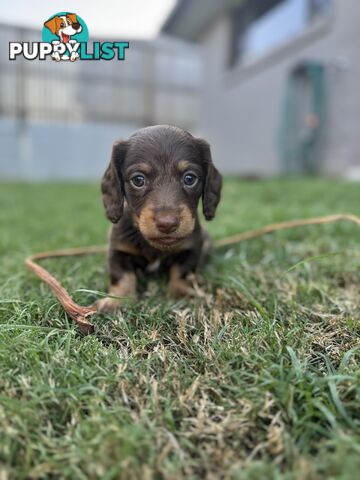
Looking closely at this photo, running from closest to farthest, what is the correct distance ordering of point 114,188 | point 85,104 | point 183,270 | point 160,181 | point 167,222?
point 167,222 → point 160,181 → point 114,188 → point 183,270 → point 85,104

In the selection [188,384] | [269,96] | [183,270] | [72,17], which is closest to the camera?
[188,384]

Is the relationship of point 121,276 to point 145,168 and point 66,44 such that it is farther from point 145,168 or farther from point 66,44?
point 66,44

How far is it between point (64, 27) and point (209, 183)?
3.74ft

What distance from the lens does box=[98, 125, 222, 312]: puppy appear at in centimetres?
203

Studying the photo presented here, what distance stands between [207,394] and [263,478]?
38 cm

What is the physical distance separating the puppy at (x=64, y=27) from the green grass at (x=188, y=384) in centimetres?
122

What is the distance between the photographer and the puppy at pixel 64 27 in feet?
7.99

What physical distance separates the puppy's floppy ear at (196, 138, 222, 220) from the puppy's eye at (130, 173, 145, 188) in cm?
35

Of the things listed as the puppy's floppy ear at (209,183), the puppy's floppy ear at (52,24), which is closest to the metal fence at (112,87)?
the puppy's floppy ear at (52,24)

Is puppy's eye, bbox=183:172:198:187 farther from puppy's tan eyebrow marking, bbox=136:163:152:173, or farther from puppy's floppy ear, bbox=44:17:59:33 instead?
puppy's floppy ear, bbox=44:17:59:33

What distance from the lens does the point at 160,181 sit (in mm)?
2084

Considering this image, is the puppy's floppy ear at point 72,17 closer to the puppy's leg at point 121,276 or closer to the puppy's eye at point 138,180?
the puppy's eye at point 138,180

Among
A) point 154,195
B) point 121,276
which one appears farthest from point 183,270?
point 154,195

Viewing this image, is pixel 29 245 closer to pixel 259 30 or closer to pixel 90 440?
pixel 90 440
